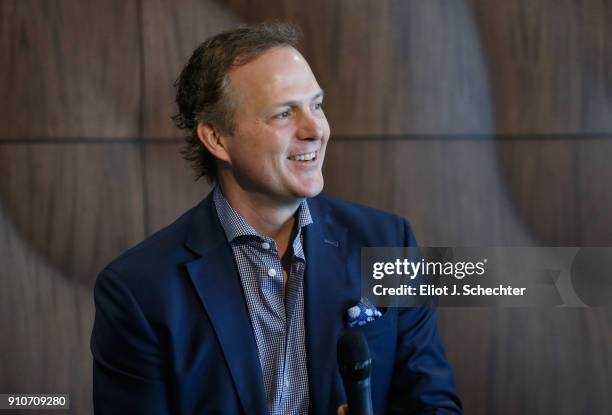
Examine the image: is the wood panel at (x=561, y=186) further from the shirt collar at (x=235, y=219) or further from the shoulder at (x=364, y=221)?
the shirt collar at (x=235, y=219)

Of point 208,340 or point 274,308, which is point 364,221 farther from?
point 208,340

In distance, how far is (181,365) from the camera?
1622 millimetres

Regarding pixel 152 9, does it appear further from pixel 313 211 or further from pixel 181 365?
pixel 181 365

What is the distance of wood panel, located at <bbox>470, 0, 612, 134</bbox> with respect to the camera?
2.06 metres

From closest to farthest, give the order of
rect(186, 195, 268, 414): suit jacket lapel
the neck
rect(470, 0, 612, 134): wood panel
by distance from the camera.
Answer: rect(186, 195, 268, 414): suit jacket lapel < the neck < rect(470, 0, 612, 134): wood panel

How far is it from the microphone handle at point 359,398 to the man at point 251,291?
0.45 meters

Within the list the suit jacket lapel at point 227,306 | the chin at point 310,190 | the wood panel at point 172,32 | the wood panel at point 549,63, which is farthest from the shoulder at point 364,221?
the wood panel at point 172,32

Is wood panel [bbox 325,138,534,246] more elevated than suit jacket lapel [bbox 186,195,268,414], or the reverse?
wood panel [bbox 325,138,534,246]

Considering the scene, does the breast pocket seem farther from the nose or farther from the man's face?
the nose

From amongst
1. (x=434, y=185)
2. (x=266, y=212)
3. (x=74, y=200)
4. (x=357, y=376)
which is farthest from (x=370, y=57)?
(x=357, y=376)

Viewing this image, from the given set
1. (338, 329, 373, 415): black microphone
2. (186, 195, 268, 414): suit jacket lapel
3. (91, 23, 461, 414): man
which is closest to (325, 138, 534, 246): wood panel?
(91, 23, 461, 414): man

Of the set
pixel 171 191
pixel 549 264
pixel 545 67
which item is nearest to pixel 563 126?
pixel 545 67

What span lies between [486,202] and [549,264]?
0.24 metres

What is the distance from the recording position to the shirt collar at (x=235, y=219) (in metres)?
1.71
